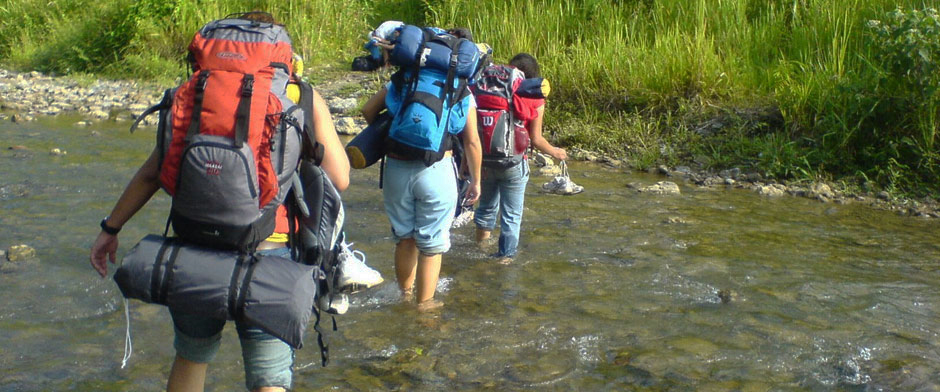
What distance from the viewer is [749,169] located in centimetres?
902

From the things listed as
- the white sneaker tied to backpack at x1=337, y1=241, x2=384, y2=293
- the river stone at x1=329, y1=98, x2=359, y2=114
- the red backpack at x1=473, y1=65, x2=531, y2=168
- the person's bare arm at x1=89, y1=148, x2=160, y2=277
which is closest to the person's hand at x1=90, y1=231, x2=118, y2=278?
the person's bare arm at x1=89, y1=148, x2=160, y2=277

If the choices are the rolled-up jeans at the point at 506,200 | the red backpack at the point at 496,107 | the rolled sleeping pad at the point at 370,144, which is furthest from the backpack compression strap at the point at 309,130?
the rolled-up jeans at the point at 506,200

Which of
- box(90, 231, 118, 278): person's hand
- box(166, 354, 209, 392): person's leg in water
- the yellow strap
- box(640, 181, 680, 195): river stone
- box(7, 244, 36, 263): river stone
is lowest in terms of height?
box(640, 181, 680, 195): river stone

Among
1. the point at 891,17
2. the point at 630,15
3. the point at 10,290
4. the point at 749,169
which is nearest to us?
the point at 10,290

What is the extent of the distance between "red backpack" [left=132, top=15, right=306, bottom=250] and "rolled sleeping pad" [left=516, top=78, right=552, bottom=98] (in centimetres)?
282

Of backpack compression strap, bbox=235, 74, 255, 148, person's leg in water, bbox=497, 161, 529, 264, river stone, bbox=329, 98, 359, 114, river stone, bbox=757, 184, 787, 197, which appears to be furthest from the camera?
river stone, bbox=329, 98, 359, 114

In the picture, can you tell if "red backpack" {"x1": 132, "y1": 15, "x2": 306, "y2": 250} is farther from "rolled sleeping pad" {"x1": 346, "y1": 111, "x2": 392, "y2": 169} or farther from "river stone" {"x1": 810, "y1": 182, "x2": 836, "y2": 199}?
"river stone" {"x1": 810, "y1": 182, "x2": 836, "y2": 199}

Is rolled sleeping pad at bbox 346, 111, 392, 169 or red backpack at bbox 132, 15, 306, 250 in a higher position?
red backpack at bbox 132, 15, 306, 250

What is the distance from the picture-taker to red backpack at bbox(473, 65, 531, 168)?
543 centimetres

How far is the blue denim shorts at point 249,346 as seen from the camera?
9.45 ft

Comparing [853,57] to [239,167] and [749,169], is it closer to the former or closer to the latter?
[749,169]

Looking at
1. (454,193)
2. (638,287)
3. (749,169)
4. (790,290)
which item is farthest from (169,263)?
(749,169)

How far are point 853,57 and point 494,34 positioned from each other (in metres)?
4.48

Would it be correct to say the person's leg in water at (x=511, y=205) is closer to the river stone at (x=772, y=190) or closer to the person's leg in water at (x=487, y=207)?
the person's leg in water at (x=487, y=207)
